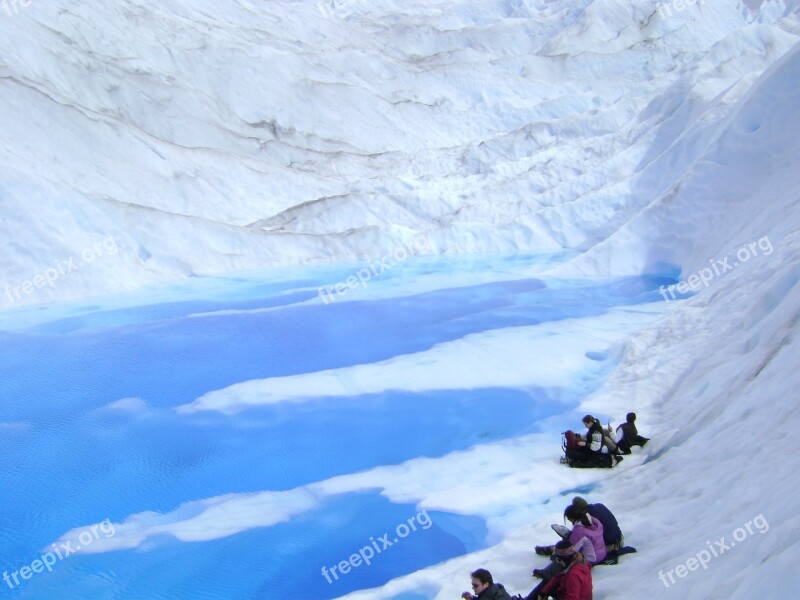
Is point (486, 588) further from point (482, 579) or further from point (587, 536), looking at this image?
point (587, 536)

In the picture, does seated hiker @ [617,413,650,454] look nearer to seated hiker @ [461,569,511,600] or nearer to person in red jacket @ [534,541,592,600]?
person in red jacket @ [534,541,592,600]

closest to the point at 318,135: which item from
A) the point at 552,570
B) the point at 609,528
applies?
the point at 609,528

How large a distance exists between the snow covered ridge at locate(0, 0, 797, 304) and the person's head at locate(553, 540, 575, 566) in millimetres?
11515

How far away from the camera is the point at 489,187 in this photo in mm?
23781

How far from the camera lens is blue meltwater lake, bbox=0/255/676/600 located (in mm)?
6188

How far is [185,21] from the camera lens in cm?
2947

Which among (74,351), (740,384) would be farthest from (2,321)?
(740,384)

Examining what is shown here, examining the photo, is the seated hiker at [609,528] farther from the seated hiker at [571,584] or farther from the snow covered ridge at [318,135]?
the snow covered ridge at [318,135]

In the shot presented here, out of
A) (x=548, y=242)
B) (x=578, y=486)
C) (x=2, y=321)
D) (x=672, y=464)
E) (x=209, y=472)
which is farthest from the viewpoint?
(x=548, y=242)

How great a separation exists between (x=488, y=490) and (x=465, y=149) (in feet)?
70.2

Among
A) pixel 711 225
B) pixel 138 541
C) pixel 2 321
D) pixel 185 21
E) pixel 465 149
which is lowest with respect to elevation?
pixel 138 541

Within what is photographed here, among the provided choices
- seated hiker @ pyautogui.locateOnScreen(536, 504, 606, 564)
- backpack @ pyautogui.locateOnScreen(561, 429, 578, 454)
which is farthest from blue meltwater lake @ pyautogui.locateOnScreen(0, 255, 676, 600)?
seated hiker @ pyautogui.locateOnScreen(536, 504, 606, 564)

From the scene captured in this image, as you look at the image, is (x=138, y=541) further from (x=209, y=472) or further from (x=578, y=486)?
(x=578, y=486)

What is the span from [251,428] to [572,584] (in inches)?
203
